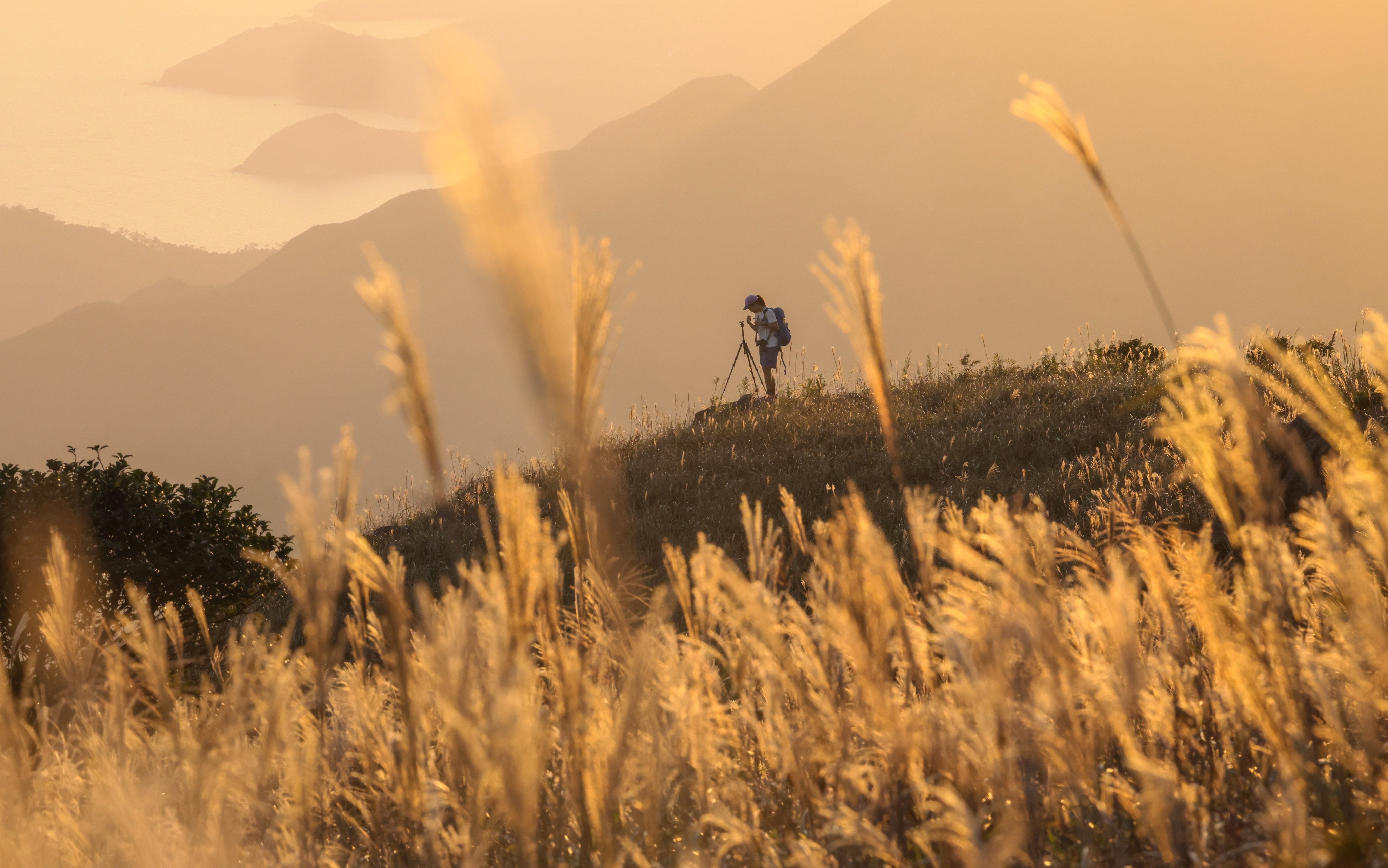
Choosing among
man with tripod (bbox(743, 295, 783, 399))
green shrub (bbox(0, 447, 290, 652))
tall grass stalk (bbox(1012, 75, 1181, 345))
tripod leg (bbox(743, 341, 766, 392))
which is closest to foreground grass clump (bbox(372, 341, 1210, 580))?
man with tripod (bbox(743, 295, 783, 399))

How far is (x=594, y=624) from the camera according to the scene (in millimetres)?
3145

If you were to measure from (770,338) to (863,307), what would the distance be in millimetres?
10612

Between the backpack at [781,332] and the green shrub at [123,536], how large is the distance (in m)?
7.49

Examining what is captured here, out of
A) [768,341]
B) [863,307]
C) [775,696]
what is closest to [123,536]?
[863,307]

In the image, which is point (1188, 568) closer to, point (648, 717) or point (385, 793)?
point (648, 717)

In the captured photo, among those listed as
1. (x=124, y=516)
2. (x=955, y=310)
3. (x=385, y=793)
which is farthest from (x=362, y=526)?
(x=955, y=310)

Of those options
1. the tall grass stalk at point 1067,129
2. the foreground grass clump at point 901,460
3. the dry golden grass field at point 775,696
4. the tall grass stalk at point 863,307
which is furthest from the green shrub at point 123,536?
the tall grass stalk at point 1067,129

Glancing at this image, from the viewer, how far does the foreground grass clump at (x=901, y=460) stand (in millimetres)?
7570

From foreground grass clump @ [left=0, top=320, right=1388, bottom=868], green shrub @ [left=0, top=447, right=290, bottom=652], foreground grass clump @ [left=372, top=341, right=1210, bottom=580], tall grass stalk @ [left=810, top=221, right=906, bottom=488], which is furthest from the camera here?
foreground grass clump @ [left=372, top=341, right=1210, bottom=580]

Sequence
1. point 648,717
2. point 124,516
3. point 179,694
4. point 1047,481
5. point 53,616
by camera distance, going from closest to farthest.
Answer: point 648,717 < point 53,616 < point 179,694 < point 124,516 < point 1047,481

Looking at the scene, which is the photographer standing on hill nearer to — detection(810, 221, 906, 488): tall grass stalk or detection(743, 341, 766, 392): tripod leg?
detection(743, 341, 766, 392): tripod leg

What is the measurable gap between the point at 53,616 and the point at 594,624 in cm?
162

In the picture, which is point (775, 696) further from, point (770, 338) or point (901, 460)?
point (770, 338)

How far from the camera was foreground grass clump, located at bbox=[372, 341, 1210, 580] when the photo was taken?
7.57 meters
